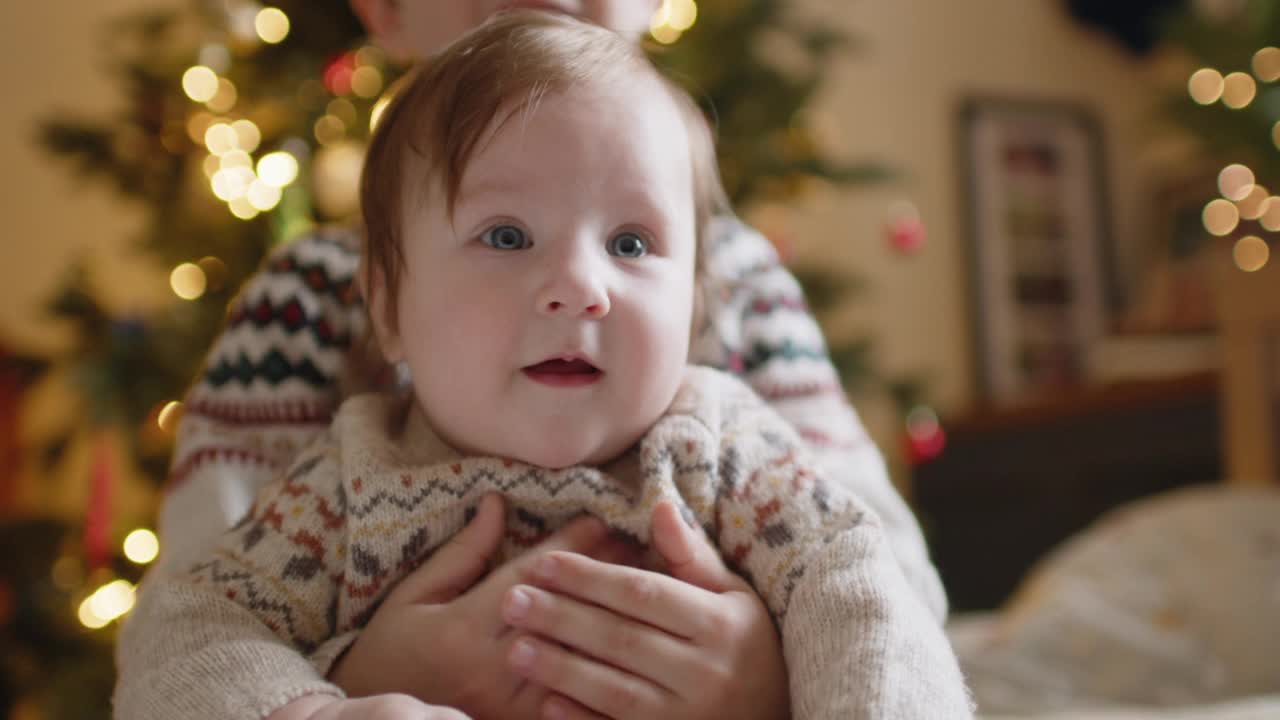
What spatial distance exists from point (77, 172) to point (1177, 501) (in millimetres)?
1951

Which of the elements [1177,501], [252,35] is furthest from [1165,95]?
[252,35]

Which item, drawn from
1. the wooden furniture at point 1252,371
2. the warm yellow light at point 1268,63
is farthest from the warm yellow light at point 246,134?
the warm yellow light at point 1268,63

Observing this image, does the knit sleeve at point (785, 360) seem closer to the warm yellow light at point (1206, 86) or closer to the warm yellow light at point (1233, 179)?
the warm yellow light at point (1206, 86)

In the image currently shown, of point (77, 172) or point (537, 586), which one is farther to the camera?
point (77, 172)

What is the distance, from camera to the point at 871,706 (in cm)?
55

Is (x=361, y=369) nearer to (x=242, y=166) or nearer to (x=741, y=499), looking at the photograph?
(x=741, y=499)

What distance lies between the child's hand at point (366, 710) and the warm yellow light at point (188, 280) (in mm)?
1477

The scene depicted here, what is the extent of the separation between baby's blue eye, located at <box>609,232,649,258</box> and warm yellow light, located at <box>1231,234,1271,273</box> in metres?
2.48

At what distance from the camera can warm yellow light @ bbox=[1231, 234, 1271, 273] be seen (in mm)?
2727

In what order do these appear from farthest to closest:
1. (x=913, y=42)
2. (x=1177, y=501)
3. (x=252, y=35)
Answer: (x=913, y=42)
(x=252, y=35)
(x=1177, y=501)

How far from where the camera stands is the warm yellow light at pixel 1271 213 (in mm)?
2609

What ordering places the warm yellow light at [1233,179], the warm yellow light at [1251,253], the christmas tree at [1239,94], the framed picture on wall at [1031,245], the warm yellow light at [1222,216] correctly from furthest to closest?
the framed picture on wall at [1031,245] < the warm yellow light at [1222,216] < the warm yellow light at [1233,179] < the warm yellow light at [1251,253] < the christmas tree at [1239,94]

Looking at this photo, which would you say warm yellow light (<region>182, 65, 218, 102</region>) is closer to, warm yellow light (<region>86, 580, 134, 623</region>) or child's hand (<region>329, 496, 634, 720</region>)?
warm yellow light (<region>86, 580, 134, 623</region>)

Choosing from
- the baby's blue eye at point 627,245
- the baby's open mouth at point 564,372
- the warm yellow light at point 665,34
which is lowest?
the baby's open mouth at point 564,372
